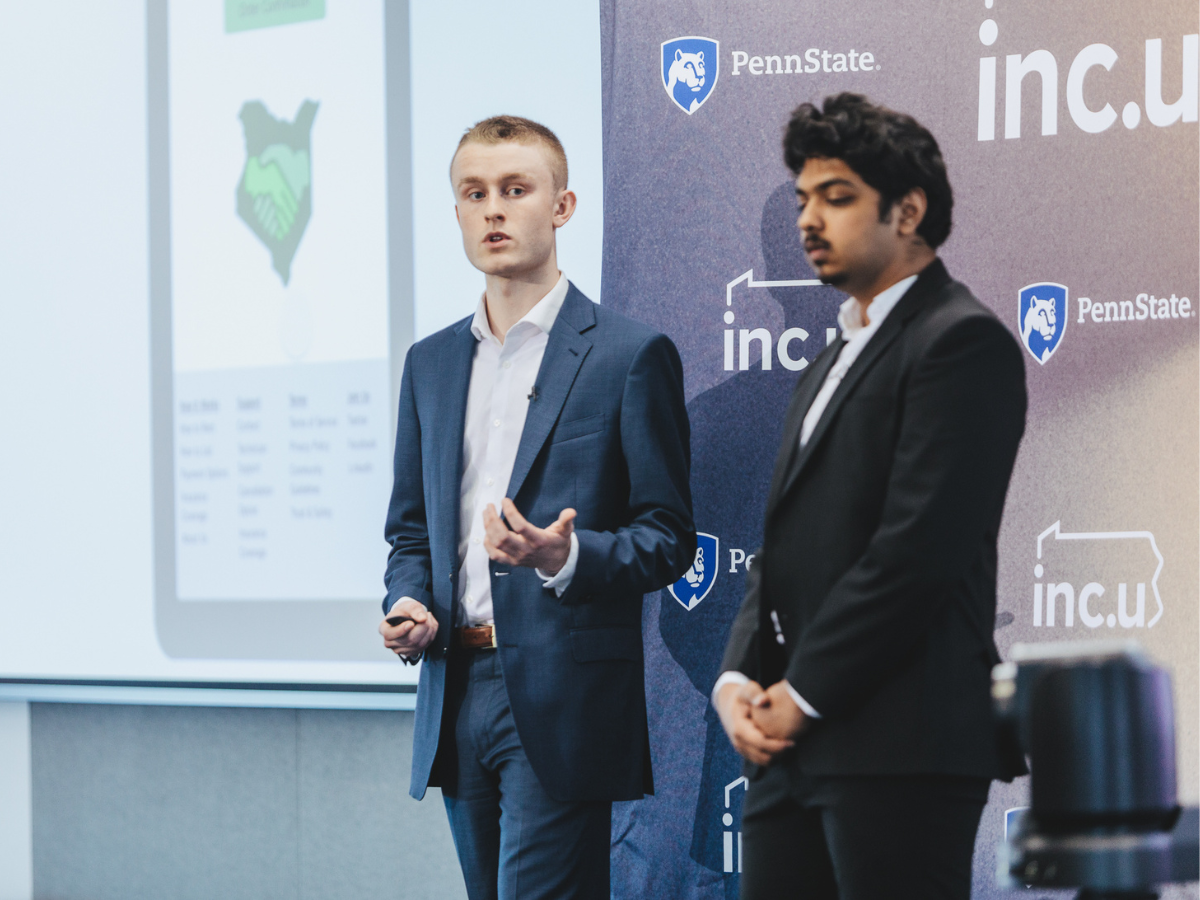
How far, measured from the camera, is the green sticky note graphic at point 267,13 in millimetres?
3105

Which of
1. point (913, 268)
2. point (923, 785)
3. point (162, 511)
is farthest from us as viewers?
point (162, 511)

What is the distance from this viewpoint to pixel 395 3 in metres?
3.01

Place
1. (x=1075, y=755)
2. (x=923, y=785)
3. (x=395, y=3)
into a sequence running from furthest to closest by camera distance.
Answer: (x=395, y=3) < (x=923, y=785) < (x=1075, y=755)

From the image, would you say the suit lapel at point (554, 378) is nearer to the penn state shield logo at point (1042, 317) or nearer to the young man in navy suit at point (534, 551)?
the young man in navy suit at point (534, 551)

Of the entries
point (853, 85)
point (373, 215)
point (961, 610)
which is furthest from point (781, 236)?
point (961, 610)

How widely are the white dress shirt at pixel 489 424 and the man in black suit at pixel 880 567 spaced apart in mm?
621

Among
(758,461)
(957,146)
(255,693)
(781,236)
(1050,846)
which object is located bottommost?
(255,693)

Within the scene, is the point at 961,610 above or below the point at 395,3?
below

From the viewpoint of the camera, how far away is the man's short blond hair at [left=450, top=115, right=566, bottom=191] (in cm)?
227

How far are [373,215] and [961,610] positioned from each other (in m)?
2.04

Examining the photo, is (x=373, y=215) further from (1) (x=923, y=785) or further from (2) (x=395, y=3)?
(1) (x=923, y=785)

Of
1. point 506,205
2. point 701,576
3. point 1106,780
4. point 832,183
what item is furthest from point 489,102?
point 1106,780

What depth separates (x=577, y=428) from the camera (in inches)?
83.2

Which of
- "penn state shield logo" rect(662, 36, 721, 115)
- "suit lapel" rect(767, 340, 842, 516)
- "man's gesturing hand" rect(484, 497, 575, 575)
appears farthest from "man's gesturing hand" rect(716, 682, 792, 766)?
"penn state shield logo" rect(662, 36, 721, 115)
